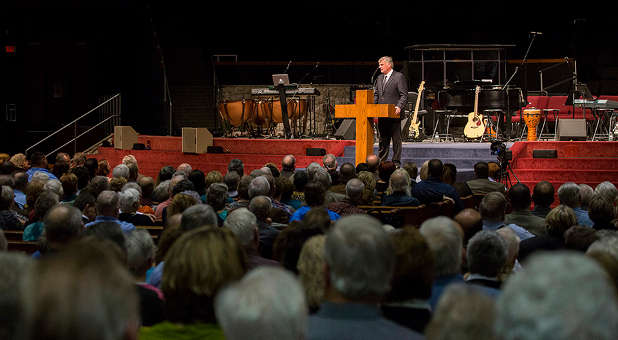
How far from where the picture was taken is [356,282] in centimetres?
206

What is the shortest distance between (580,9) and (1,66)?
13290mm

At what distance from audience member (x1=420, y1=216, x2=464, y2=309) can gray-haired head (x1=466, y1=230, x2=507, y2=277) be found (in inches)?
7.3

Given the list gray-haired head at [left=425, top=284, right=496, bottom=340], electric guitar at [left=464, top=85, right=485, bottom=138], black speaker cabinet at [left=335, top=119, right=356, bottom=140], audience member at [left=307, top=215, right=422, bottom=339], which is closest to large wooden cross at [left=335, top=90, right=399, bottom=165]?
black speaker cabinet at [left=335, top=119, right=356, bottom=140]

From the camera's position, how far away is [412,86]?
1619 cm

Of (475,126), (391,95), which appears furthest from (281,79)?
(475,126)

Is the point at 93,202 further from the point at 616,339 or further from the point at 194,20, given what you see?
the point at 194,20

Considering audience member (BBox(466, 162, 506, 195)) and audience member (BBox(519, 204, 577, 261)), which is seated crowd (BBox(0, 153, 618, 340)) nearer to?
audience member (BBox(519, 204, 577, 261))

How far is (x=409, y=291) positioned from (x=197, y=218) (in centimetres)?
143

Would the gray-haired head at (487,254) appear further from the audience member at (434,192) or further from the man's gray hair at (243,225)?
the audience member at (434,192)

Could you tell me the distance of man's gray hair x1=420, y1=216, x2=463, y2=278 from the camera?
9.27ft

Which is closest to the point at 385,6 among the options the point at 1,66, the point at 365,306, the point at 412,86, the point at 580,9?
the point at 412,86

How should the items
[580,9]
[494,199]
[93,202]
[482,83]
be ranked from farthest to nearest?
[580,9] < [482,83] < [93,202] < [494,199]

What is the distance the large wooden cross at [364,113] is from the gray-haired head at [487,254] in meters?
5.56

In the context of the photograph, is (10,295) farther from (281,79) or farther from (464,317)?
(281,79)
